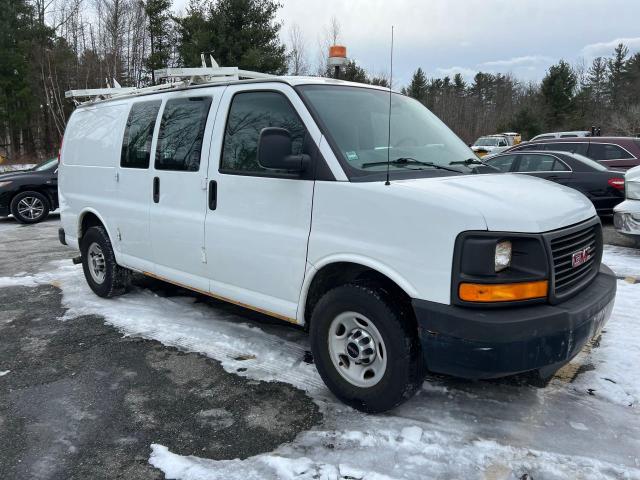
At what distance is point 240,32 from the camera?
24.0 metres

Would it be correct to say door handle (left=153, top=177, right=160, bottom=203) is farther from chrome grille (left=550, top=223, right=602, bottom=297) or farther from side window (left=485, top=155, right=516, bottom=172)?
side window (left=485, top=155, right=516, bottom=172)

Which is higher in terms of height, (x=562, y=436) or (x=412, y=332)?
(x=412, y=332)

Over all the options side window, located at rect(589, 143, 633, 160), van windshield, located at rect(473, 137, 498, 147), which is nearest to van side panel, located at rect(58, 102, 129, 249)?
side window, located at rect(589, 143, 633, 160)

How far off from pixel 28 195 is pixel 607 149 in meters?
12.8

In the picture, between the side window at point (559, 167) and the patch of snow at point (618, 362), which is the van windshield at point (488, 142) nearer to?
the side window at point (559, 167)

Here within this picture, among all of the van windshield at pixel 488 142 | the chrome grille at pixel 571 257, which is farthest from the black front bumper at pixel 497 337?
the van windshield at pixel 488 142

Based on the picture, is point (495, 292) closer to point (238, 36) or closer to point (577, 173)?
point (577, 173)

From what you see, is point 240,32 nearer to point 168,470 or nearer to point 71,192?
point 71,192

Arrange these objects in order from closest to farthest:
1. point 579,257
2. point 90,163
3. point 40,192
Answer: point 579,257 < point 90,163 < point 40,192

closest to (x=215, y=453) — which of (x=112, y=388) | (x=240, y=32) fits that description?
(x=112, y=388)

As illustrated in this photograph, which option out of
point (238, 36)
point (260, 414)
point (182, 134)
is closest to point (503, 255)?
point (260, 414)

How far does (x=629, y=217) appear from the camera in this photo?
6.90m

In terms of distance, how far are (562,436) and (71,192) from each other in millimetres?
5407

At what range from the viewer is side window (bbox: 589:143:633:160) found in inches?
416
